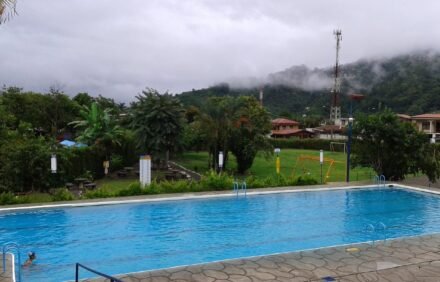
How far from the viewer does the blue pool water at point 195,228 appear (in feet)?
34.8

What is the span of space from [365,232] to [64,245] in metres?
8.80

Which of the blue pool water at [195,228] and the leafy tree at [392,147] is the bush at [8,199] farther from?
the leafy tree at [392,147]

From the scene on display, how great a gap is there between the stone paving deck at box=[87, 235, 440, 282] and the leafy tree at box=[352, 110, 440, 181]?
12.4 metres

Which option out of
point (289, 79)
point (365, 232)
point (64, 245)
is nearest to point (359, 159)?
point (365, 232)

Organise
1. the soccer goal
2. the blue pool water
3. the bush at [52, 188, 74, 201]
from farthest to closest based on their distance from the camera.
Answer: the soccer goal → the bush at [52, 188, 74, 201] → the blue pool water

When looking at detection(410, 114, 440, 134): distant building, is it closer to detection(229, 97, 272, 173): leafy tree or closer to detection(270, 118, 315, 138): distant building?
detection(270, 118, 315, 138): distant building

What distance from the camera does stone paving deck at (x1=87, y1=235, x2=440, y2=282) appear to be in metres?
8.12

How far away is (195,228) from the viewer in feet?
44.4

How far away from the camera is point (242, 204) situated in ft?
55.8

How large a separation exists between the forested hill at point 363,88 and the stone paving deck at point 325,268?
57.1m

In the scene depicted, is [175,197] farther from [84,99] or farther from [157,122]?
[84,99]

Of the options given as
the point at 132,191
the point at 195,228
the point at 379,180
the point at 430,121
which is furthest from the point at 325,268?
the point at 430,121

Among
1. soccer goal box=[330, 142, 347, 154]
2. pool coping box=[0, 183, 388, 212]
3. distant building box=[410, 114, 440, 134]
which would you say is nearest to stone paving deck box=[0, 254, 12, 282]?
pool coping box=[0, 183, 388, 212]

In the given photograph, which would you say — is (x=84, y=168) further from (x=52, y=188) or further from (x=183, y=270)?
(x=183, y=270)
